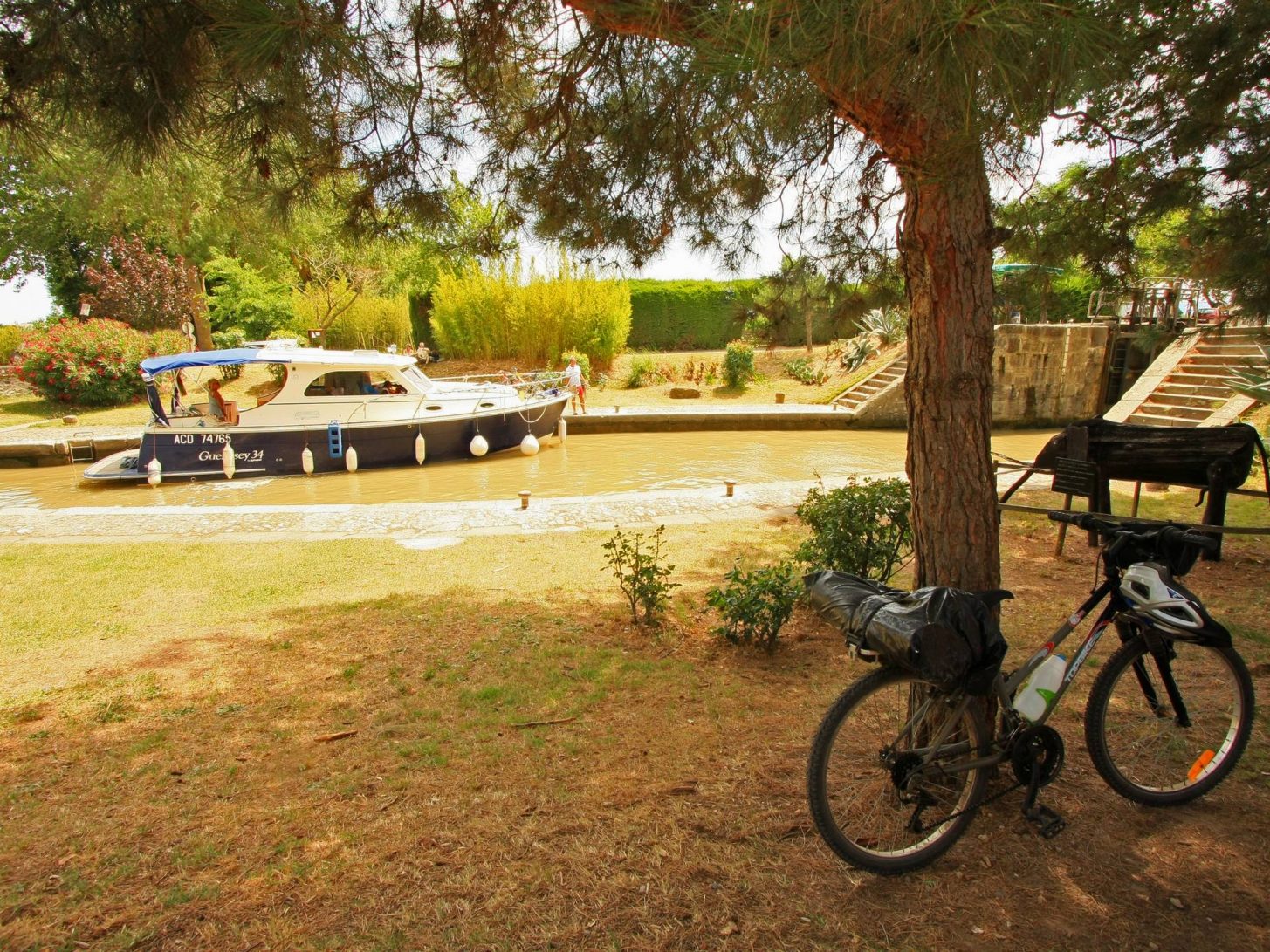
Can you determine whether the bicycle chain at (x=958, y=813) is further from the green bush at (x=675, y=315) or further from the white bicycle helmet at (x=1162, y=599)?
the green bush at (x=675, y=315)

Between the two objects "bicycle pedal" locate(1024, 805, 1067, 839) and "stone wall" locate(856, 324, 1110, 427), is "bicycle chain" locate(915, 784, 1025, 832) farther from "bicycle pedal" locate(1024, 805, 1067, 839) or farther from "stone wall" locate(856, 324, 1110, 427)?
"stone wall" locate(856, 324, 1110, 427)

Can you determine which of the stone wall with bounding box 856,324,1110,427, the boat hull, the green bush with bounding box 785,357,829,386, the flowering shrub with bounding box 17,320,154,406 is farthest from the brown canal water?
the flowering shrub with bounding box 17,320,154,406

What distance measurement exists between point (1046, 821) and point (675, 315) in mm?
25045

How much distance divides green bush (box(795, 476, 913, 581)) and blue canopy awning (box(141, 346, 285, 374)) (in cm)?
994

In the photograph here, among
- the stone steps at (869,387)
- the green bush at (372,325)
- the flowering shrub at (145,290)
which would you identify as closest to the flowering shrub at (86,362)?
the flowering shrub at (145,290)

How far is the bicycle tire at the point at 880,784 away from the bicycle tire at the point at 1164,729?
479mm

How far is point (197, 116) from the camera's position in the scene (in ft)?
10.1

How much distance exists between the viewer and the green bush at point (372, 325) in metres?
22.5

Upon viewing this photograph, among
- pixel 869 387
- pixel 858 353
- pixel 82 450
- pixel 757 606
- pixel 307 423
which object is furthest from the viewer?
pixel 858 353

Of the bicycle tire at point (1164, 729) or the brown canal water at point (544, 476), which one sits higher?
the bicycle tire at point (1164, 729)

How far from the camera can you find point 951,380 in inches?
93.4

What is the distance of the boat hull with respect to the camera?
1125cm

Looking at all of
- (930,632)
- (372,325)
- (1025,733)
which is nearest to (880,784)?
(1025,733)

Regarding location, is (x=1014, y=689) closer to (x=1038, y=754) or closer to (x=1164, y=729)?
(x=1038, y=754)
